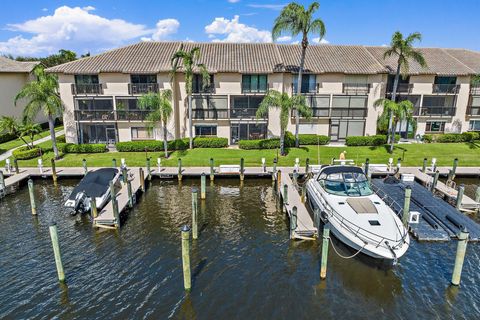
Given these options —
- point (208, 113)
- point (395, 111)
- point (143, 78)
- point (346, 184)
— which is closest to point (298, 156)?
point (395, 111)

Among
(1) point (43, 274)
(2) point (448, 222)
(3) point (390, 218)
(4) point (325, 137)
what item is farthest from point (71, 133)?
(2) point (448, 222)

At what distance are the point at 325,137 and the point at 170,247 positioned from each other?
27.1 m

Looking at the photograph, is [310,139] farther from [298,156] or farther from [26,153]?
[26,153]

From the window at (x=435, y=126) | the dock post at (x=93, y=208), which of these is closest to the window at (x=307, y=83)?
the window at (x=435, y=126)

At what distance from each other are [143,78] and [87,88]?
652cm

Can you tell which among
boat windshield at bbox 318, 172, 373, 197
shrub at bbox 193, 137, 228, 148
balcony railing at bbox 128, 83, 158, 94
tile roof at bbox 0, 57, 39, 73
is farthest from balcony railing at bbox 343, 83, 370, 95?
tile roof at bbox 0, 57, 39, 73

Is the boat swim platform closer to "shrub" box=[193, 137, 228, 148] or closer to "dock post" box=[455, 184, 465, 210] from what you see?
"dock post" box=[455, 184, 465, 210]

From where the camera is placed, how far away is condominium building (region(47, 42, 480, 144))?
39.4 m

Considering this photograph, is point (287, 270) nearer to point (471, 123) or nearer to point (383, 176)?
point (383, 176)

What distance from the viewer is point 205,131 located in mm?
41500

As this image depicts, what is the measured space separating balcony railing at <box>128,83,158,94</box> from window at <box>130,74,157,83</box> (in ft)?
2.55

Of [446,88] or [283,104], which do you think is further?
[446,88]

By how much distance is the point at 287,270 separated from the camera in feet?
55.0

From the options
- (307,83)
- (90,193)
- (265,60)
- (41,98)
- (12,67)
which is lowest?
(90,193)
